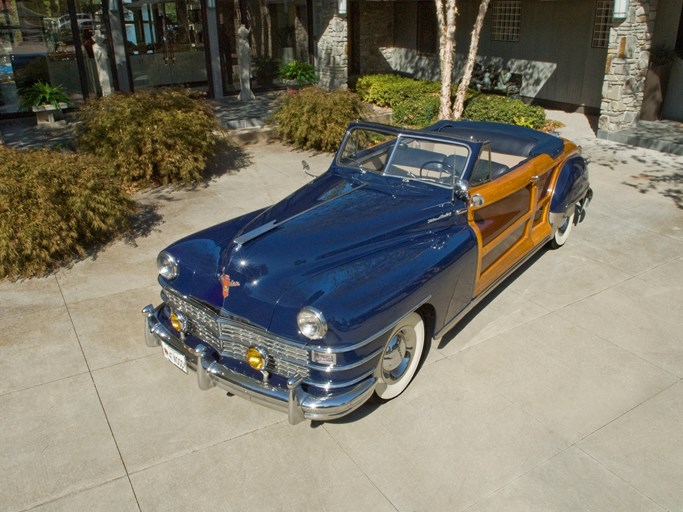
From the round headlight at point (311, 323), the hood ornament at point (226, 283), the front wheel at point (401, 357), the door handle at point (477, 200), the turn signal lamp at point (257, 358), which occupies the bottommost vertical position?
the front wheel at point (401, 357)

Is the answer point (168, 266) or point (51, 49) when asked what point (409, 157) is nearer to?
point (168, 266)

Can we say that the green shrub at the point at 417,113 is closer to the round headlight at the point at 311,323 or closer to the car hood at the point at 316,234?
the car hood at the point at 316,234

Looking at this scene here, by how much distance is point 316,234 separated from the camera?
14.5 ft

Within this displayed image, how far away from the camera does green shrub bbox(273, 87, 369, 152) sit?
1084cm

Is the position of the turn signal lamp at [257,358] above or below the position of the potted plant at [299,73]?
below

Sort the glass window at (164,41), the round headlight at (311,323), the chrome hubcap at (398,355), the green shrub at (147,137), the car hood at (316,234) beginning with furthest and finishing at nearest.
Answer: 1. the glass window at (164,41)
2. the green shrub at (147,137)
3. the chrome hubcap at (398,355)
4. the car hood at (316,234)
5. the round headlight at (311,323)

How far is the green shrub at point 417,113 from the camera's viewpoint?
12.6 meters

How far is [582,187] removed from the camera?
7.00m

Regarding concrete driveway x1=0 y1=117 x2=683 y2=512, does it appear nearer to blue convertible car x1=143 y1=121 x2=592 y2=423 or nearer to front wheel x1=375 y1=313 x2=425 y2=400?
front wheel x1=375 y1=313 x2=425 y2=400

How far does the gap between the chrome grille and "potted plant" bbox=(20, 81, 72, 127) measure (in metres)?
9.74

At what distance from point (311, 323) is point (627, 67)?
33.0ft

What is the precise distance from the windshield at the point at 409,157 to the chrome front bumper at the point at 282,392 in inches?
79.1

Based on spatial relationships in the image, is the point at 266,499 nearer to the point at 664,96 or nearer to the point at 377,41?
the point at 664,96

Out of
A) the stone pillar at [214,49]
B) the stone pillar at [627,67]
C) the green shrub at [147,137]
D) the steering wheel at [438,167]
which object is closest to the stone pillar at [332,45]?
the stone pillar at [214,49]
